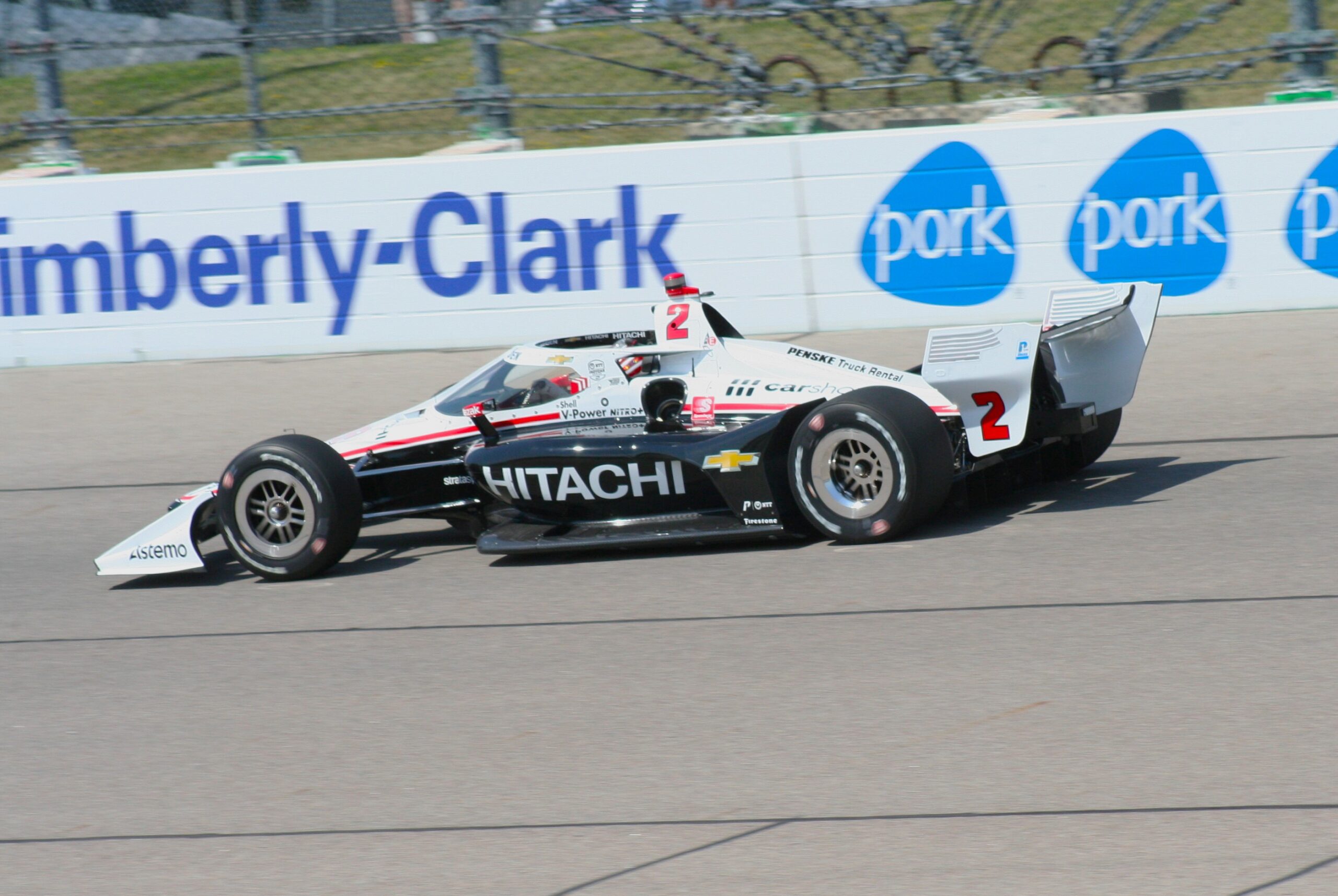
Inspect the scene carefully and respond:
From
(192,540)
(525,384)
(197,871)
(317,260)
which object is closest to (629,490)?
(525,384)

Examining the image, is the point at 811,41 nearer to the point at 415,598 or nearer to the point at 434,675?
A: the point at 415,598

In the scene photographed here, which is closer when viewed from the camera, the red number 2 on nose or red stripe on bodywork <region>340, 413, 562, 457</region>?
the red number 2 on nose

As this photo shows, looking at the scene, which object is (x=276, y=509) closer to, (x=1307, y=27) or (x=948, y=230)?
(x=948, y=230)

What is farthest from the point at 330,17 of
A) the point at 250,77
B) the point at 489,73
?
the point at 489,73

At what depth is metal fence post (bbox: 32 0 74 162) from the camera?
13.0m

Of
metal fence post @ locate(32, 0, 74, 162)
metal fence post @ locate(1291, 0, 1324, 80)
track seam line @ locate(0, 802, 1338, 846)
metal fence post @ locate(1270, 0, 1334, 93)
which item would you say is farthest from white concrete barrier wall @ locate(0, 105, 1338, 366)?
track seam line @ locate(0, 802, 1338, 846)

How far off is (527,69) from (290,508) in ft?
24.3

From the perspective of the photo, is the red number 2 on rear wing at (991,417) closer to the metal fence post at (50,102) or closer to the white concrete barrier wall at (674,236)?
the white concrete barrier wall at (674,236)

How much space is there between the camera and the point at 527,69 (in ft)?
43.3

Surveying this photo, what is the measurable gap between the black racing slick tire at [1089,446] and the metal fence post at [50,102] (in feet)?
30.3

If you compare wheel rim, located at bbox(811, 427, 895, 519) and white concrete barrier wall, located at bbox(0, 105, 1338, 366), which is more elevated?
white concrete barrier wall, located at bbox(0, 105, 1338, 366)

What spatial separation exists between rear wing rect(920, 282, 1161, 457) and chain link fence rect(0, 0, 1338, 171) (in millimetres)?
5550

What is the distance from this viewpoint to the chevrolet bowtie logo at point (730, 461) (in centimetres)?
625

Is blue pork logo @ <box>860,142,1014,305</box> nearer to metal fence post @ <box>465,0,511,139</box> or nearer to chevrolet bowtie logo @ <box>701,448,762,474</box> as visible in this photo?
metal fence post @ <box>465,0,511,139</box>
